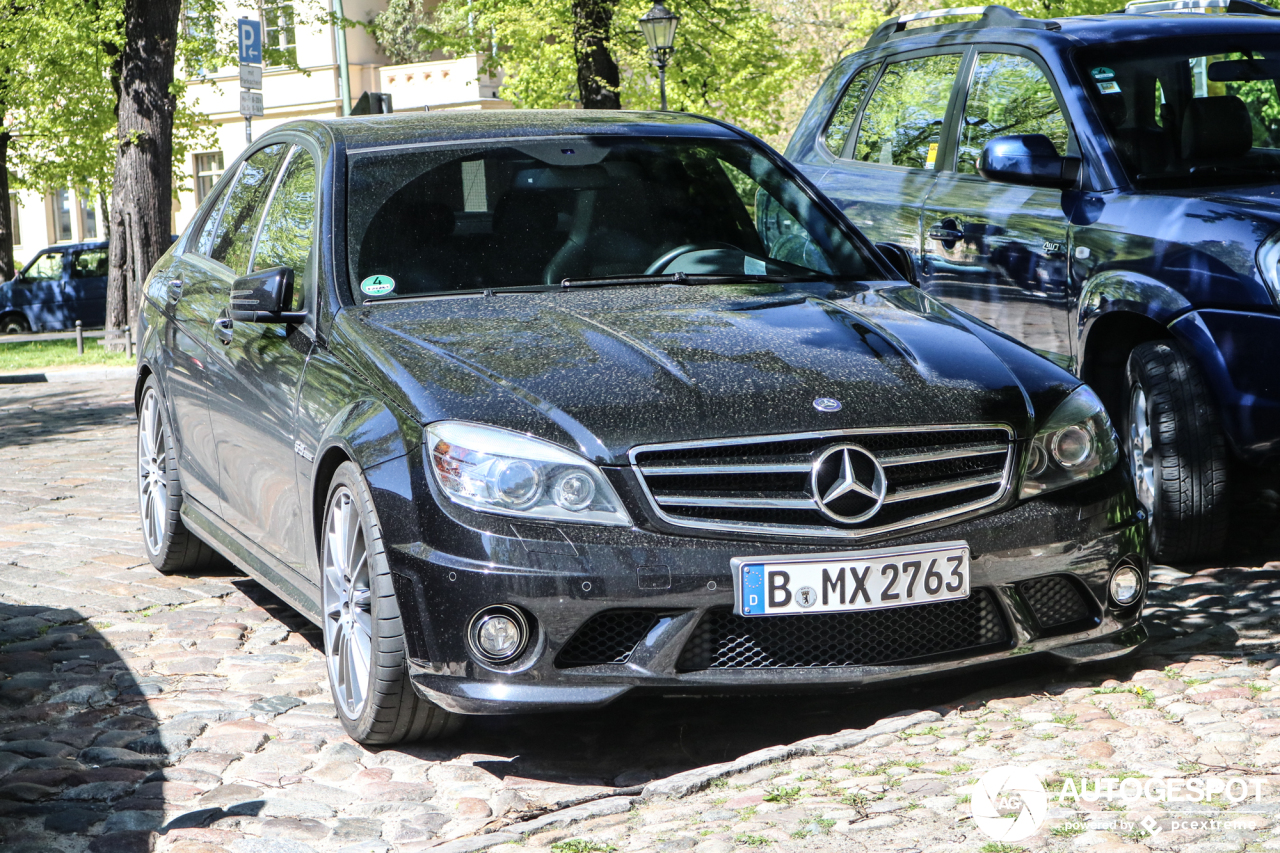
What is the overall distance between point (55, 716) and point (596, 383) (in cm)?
199

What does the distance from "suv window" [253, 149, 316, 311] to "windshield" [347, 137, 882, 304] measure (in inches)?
7.9

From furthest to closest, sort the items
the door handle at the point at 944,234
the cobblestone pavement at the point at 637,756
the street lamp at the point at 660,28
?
1. the street lamp at the point at 660,28
2. the door handle at the point at 944,234
3. the cobblestone pavement at the point at 637,756

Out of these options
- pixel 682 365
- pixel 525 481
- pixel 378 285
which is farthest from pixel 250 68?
pixel 525 481

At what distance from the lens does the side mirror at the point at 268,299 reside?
198 inches

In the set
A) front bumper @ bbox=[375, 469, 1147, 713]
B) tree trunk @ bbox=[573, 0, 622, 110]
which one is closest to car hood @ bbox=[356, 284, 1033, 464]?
front bumper @ bbox=[375, 469, 1147, 713]

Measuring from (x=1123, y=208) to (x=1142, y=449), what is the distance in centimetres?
86

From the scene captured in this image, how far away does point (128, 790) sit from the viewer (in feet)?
14.0

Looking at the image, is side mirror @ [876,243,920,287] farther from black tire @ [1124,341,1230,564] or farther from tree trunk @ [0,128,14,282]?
tree trunk @ [0,128,14,282]

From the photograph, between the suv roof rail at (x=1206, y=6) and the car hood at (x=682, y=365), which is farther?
the suv roof rail at (x=1206, y=6)

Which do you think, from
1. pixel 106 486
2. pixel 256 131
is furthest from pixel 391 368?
pixel 256 131

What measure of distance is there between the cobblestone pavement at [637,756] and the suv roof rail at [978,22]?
2516 mm

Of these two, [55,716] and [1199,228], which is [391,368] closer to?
[55,716]

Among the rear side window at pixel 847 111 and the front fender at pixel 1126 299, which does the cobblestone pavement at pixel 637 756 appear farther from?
the rear side window at pixel 847 111

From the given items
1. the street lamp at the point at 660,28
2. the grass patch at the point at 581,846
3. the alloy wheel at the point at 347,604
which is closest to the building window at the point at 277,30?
the street lamp at the point at 660,28
